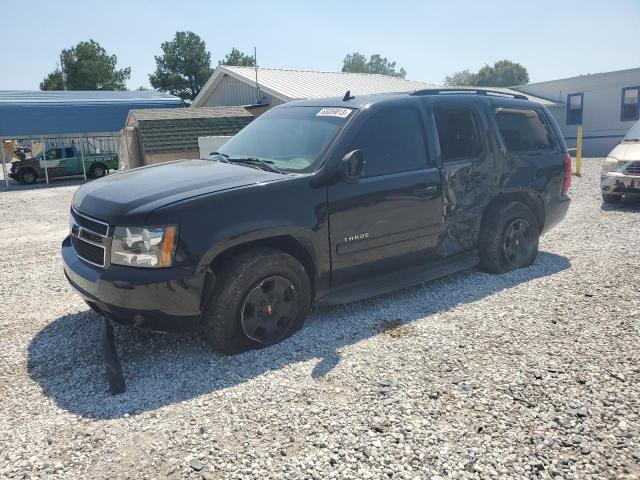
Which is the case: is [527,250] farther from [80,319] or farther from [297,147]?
[80,319]

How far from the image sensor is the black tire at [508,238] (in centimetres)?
555

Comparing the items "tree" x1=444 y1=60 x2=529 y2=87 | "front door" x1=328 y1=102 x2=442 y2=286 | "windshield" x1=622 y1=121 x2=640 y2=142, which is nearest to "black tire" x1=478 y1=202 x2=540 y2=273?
"front door" x1=328 y1=102 x2=442 y2=286

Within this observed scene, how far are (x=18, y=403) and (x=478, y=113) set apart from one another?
4905 millimetres

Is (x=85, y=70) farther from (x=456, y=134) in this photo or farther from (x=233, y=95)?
(x=456, y=134)

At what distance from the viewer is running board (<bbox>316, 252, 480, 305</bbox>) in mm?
4332

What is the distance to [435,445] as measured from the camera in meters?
2.77

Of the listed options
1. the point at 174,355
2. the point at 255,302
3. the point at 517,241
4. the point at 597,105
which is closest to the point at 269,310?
the point at 255,302

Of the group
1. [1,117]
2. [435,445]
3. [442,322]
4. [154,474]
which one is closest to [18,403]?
[154,474]

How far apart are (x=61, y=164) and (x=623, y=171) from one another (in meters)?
23.0

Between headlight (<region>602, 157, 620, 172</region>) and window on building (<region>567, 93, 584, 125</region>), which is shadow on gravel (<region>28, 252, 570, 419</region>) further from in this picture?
window on building (<region>567, 93, 584, 125</region>)

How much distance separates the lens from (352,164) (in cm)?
411

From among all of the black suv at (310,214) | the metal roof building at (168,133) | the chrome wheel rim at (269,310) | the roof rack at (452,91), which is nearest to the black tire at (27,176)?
the metal roof building at (168,133)

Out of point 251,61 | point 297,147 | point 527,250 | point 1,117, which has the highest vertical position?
point 251,61

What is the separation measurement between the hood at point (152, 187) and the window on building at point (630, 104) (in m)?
25.5
